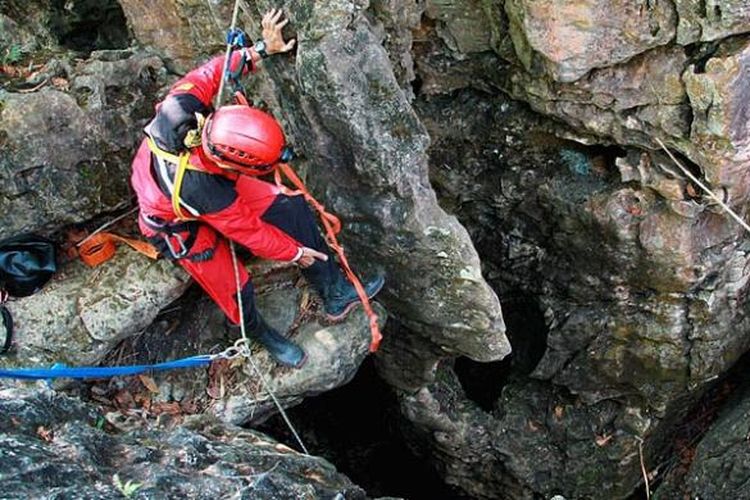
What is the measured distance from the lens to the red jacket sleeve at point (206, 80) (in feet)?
15.3

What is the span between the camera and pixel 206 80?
4.74 meters

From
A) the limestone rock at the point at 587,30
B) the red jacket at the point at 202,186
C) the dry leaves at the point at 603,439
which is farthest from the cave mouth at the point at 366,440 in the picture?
the limestone rock at the point at 587,30

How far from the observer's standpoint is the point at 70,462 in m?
3.69

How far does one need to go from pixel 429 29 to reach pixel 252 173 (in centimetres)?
220

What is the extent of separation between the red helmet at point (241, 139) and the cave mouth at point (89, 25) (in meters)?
2.34

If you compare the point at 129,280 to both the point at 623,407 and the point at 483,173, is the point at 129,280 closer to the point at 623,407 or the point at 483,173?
the point at 483,173

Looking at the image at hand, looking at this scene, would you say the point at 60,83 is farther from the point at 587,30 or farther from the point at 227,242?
the point at 587,30

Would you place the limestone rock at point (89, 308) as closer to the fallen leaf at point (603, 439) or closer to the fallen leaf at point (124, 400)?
the fallen leaf at point (124, 400)

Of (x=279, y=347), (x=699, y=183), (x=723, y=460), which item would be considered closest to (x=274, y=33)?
(x=279, y=347)

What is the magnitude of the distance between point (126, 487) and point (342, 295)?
2506 millimetres

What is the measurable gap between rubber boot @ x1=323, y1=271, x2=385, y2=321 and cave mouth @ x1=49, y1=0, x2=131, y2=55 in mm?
2381

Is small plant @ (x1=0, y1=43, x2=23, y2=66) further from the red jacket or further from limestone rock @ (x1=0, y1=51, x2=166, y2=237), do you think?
the red jacket

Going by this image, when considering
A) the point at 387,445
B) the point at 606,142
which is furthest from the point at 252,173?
the point at 387,445

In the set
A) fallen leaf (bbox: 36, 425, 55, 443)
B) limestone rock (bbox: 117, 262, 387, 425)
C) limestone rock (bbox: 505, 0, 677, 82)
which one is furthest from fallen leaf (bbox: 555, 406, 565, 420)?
fallen leaf (bbox: 36, 425, 55, 443)
